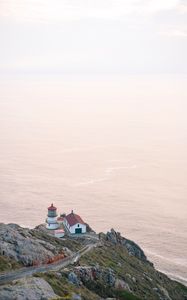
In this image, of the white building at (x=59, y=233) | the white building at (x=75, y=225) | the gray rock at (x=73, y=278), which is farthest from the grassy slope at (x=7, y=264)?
the white building at (x=75, y=225)

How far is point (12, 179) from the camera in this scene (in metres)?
139

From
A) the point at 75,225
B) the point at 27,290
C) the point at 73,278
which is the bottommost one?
the point at 27,290

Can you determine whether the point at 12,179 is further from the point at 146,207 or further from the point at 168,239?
the point at 168,239

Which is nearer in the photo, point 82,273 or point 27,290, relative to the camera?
point 27,290

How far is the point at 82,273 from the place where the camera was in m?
48.6

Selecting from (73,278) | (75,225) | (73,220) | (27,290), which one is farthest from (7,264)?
(73,220)

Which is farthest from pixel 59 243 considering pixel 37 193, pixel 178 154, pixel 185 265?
pixel 178 154

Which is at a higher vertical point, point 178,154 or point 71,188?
point 178,154

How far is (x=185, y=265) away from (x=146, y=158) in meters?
87.2

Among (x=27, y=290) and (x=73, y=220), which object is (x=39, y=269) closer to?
(x=27, y=290)

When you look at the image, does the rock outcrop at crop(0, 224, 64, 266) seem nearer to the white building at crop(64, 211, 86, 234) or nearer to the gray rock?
the gray rock

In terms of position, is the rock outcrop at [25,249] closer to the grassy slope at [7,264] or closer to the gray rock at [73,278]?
the grassy slope at [7,264]

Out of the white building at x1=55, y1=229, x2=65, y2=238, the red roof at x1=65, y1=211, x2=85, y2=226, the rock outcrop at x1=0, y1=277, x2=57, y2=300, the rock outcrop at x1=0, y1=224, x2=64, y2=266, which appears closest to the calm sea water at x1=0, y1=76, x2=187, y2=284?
the red roof at x1=65, y1=211, x2=85, y2=226

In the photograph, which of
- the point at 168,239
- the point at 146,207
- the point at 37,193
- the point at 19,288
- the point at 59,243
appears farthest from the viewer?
the point at 37,193
